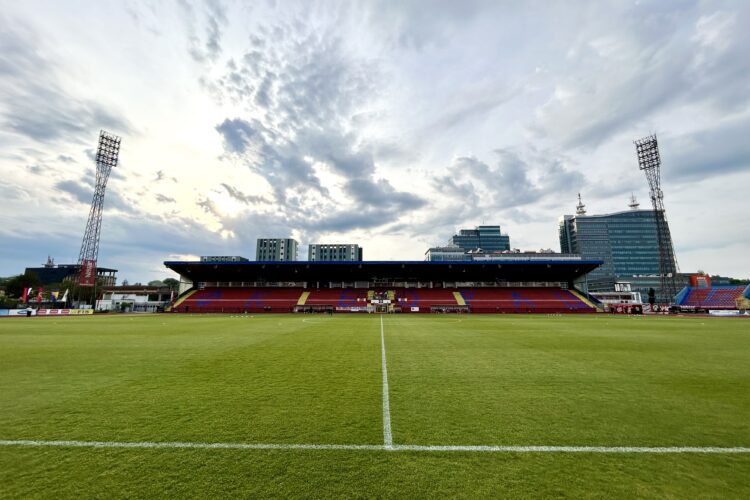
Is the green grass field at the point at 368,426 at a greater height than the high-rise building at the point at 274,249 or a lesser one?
lesser

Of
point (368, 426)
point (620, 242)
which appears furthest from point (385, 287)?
point (620, 242)

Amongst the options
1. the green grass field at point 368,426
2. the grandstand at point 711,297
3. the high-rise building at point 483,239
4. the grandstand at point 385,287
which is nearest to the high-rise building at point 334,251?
the high-rise building at point 483,239

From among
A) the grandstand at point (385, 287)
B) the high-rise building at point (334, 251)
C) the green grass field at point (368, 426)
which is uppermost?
the high-rise building at point (334, 251)

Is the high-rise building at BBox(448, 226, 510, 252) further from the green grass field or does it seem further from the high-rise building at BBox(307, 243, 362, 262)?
the green grass field

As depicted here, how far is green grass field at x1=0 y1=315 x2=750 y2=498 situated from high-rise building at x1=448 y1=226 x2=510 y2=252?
17821 centimetres

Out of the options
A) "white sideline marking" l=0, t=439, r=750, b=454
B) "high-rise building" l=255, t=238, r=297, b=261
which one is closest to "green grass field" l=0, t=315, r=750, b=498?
"white sideline marking" l=0, t=439, r=750, b=454

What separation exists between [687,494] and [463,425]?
2.36 metres

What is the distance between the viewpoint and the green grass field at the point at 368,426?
3209mm

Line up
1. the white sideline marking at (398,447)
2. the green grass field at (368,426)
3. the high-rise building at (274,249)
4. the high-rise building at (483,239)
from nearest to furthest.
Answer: the green grass field at (368,426) < the white sideline marking at (398,447) < the high-rise building at (274,249) < the high-rise building at (483,239)

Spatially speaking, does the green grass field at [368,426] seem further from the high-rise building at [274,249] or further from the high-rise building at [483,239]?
the high-rise building at [483,239]

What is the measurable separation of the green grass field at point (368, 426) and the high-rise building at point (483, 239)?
178209 mm

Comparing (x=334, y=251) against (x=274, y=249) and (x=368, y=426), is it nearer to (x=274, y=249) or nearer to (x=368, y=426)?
(x=274, y=249)

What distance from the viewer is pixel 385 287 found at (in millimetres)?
61312

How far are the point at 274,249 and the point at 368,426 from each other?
493 ft
